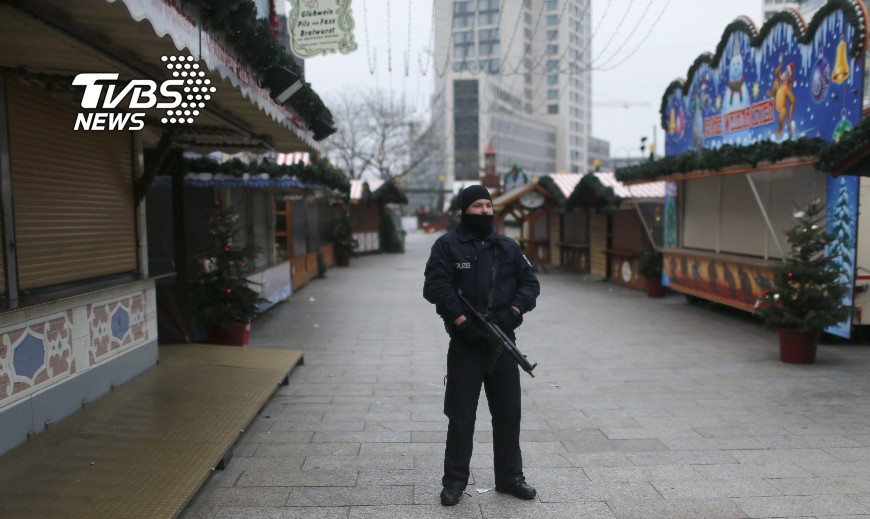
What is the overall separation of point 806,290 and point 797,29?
13.4 feet

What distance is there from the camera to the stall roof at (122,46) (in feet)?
Answer: 10.8

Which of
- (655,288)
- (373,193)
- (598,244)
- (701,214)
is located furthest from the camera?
(373,193)

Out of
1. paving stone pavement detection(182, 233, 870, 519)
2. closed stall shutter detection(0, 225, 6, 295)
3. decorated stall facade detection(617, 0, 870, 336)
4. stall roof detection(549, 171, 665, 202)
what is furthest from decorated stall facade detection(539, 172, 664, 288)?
closed stall shutter detection(0, 225, 6, 295)

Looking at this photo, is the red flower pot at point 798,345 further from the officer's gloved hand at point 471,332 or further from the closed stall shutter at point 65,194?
the closed stall shutter at point 65,194

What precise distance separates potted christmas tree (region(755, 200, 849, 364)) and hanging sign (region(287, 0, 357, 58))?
5517 mm

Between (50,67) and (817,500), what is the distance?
18.5 feet

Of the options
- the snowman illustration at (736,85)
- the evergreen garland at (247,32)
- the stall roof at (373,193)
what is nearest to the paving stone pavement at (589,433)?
the evergreen garland at (247,32)

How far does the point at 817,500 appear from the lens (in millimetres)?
4070

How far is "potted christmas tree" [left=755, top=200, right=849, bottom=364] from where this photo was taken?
7.77 metres

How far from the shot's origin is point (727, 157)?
9.87 meters

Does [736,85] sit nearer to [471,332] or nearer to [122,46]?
[471,332]

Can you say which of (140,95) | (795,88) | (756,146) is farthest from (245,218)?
(795,88)

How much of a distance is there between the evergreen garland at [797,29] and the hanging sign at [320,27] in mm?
6142

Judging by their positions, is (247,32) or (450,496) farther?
(247,32)
